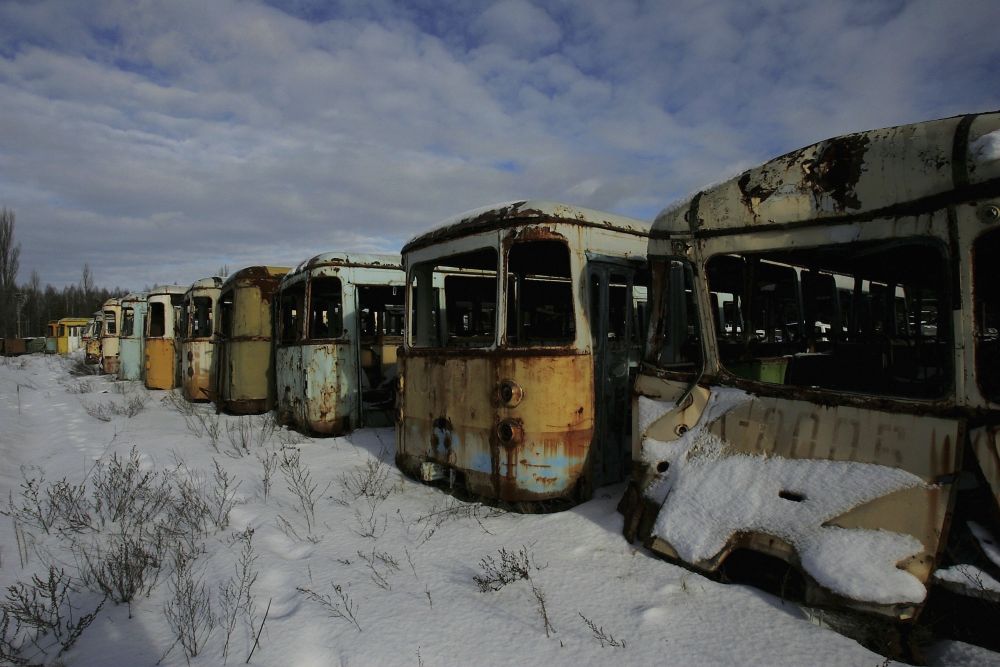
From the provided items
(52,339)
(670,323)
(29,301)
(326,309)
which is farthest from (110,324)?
(29,301)

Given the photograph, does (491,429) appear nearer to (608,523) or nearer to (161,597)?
(608,523)

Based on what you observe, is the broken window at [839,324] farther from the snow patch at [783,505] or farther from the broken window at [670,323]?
the snow patch at [783,505]

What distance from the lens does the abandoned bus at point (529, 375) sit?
408 cm

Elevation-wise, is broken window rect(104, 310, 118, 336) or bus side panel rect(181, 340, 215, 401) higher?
broken window rect(104, 310, 118, 336)

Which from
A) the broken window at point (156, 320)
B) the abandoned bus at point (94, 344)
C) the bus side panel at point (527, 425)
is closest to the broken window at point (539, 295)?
the bus side panel at point (527, 425)

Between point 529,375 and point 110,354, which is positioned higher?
point 529,375

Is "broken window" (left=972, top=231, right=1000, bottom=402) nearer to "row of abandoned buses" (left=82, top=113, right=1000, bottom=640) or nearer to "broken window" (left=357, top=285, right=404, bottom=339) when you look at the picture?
"row of abandoned buses" (left=82, top=113, right=1000, bottom=640)

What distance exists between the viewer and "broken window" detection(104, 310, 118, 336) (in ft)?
62.0

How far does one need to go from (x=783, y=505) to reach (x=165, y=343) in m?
15.2

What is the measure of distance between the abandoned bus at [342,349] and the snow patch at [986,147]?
5.93 m

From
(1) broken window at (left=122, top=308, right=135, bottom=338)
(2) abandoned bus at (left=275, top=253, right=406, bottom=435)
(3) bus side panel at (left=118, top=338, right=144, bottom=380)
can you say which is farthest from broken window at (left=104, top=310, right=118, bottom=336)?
(2) abandoned bus at (left=275, top=253, right=406, bottom=435)

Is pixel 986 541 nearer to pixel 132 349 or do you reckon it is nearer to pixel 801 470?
pixel 801 470

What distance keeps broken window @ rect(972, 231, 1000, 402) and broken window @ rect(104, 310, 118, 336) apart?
21976mm

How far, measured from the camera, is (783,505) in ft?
9.18
